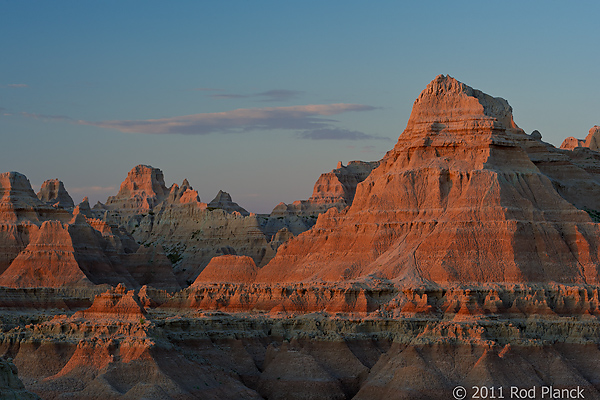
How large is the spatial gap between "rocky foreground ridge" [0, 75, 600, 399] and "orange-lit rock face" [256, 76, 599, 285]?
169mm

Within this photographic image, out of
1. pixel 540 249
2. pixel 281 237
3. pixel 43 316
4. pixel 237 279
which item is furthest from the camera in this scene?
pixel 281 237

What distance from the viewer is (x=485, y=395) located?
310 feet

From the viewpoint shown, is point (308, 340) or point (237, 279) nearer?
point (308, 340)

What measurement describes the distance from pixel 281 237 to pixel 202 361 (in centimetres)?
9422

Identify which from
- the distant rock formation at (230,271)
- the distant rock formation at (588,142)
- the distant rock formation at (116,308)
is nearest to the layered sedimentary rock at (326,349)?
the distant rock formation at (116,308)

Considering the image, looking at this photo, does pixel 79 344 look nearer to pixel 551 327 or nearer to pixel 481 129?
pixel 551 327

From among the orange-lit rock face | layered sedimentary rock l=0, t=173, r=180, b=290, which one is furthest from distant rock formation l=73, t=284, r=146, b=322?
layered sedimentary rock l=0, t=173, r=180, b=290

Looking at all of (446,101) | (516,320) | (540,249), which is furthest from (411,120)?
(516,320)

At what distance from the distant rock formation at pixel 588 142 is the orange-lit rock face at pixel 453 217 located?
3858cm

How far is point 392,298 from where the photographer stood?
4614 inches

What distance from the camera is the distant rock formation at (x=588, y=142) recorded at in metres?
176

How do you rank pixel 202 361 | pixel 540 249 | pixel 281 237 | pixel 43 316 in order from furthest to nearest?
pixel 281 237 < pixel 43 316 < pixel 540 249 < pixel 202 361

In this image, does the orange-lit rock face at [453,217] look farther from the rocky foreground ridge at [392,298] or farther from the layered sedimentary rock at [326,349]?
the layered sedimentary rock at [326,349]

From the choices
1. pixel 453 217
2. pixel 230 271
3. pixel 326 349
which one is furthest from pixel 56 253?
pixel 326 349
